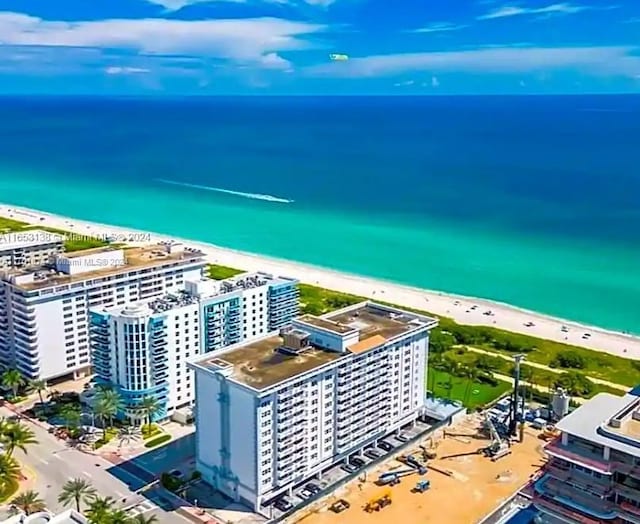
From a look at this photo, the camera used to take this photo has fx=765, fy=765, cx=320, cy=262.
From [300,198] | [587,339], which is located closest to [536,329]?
[587,339]

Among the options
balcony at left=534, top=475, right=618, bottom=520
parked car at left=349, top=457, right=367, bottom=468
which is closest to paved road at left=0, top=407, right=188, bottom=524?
parked car at left=349, top=457, right=367, bottom=468

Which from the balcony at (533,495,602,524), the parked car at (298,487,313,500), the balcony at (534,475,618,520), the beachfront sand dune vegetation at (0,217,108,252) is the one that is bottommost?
the parked car at (298,487,313,500)

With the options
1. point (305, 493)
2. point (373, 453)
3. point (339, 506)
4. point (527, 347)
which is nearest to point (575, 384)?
point (527, 347)

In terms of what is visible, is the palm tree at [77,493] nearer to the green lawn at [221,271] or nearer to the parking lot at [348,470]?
the parking lot at [348,470]

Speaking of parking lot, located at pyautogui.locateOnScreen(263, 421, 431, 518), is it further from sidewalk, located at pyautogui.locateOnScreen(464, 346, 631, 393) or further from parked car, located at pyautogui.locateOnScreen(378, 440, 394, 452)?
sidewalk, located at pyautogui.locateOnScreen(464, 346, 631, 393)

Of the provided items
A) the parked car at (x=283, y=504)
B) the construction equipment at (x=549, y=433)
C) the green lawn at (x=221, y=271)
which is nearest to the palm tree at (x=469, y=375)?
the construction equipment at (x=549, y=433)

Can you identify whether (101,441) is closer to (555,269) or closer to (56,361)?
(56,361)

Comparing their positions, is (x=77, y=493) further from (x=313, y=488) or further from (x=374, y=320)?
(x=374, y=320)
